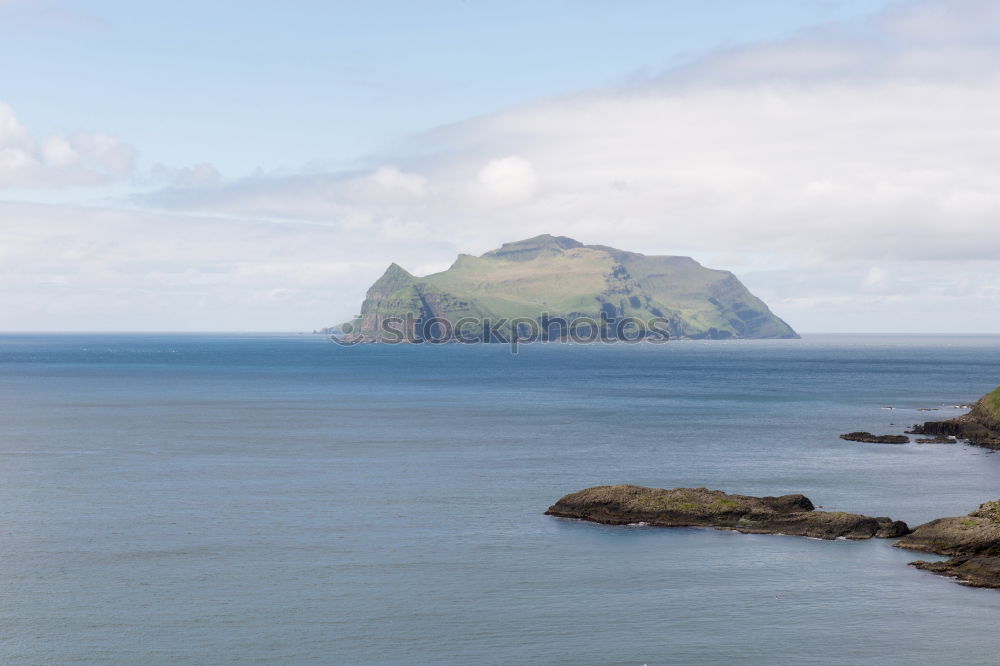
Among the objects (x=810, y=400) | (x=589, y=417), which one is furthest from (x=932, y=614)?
(x=810, y=400)

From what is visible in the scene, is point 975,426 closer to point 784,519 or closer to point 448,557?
point 784,519

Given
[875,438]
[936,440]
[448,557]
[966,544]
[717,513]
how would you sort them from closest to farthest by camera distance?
1. [966,544]
2. [448,557]
3. [717,513]
4. [875,438]
5. [936,440]

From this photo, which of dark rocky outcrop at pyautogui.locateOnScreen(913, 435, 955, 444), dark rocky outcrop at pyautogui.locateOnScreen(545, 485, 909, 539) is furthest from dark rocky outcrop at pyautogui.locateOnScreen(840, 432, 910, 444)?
dark rocky outcrop at pyautogui.locateOnScreen(545, 485, 909, 539)

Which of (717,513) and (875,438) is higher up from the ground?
(875,438)

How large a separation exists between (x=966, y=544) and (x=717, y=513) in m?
14.8

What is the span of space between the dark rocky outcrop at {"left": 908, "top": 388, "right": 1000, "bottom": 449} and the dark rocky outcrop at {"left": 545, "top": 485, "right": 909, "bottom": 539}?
2148 inches

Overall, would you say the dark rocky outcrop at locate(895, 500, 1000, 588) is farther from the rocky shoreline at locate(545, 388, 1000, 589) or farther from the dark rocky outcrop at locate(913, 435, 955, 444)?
the dark rocky outcrop at locate(913, 435, 955, 444)

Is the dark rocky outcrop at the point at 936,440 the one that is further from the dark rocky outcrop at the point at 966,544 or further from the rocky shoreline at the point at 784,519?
the dark rocky outcrop at the point at 966,544

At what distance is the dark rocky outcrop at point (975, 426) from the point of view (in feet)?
352

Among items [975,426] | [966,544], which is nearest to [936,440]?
[975,426]

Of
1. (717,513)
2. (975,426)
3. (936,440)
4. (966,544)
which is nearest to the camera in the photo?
(966,544)

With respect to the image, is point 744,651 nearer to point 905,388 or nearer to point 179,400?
point 179,400

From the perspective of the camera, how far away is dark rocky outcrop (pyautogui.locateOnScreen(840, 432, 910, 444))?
10406cm

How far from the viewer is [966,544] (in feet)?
170
